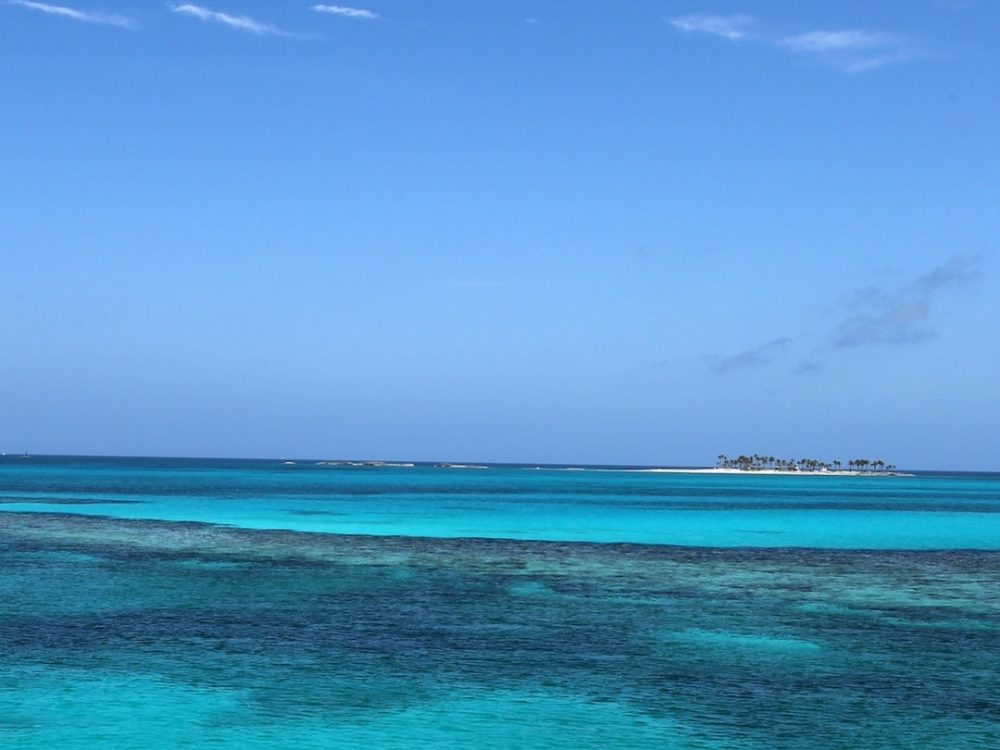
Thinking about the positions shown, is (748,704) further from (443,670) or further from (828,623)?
(828,623)

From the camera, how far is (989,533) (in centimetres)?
6088

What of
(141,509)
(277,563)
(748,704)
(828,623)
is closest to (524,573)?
(277,563)

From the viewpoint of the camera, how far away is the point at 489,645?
22.1m

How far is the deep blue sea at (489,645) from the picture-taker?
16000 millimetres

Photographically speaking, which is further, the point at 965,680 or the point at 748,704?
the point at 965,680

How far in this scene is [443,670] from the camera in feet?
64.5

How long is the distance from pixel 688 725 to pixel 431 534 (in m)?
36.6

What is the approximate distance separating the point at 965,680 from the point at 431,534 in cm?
3506

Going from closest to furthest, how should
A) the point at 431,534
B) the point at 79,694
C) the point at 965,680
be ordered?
the point at 79,694, the point at 965,680, the point at 431,534

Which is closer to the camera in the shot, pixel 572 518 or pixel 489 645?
pixel 489 645

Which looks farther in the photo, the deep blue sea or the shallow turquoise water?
the shallow turquoise water

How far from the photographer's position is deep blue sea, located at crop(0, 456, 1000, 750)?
16.0m

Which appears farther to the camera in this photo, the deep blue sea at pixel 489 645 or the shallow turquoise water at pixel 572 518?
the shallow turquoise water at pixel 572 518

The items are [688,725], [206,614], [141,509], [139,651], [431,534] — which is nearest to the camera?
[688,725]
